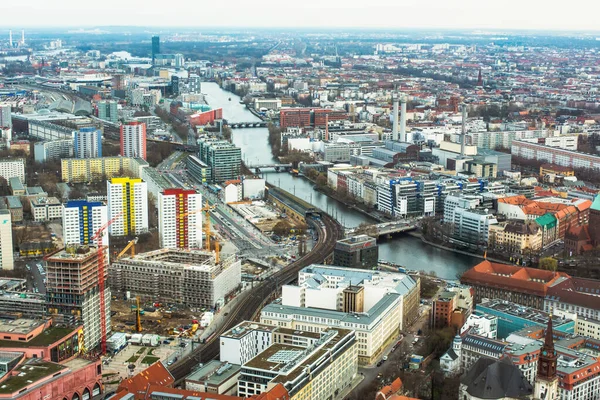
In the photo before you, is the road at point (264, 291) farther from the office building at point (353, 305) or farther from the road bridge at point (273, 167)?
the road bridge at point (273, 167)

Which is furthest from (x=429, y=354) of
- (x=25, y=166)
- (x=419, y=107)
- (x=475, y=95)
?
(x=475, y=95)

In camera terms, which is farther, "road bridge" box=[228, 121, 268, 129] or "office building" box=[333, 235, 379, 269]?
"road bridge" box=[228, 121, 268, 129]

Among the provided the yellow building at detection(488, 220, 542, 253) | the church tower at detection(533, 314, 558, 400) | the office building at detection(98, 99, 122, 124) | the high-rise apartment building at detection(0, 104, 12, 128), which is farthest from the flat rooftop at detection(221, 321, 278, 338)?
the office building at detection(98, 99, 122, 124)

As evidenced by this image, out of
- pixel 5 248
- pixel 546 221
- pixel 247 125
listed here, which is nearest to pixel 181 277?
pixel 5 248

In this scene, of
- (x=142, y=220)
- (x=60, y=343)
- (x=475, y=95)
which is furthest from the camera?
(x=475, y=95)

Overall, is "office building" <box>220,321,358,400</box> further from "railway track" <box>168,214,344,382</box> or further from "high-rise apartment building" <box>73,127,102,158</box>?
"high-rise apartment building" <box>73,127,102,158</box>

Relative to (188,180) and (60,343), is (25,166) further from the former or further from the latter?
(60,343)
